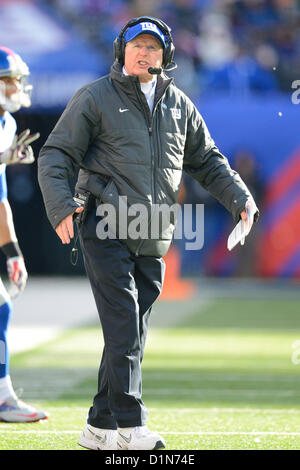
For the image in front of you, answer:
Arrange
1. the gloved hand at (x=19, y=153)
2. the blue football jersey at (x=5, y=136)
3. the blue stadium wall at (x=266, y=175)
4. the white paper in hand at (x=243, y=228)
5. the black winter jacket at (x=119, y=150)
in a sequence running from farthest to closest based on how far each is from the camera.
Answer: the blue stadium wall at (x=266, y=175)
the blue football jersey at (x=5, y=136)
the gloved hand at (x=19, y=153)
the white paper in hand at (x=243, y=228)
the black winter jacket at (x=119, y=150)

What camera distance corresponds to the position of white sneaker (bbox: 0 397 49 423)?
6852mm

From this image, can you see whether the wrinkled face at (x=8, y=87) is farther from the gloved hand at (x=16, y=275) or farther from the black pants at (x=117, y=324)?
→ the black pants at (x=117, y=324)

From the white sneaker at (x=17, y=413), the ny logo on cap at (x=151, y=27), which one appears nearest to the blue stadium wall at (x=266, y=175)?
the white sneaker at (x=17, y=413)

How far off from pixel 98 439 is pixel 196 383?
10.4ft

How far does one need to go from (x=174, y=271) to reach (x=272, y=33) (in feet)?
21.2

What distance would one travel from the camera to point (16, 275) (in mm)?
7051

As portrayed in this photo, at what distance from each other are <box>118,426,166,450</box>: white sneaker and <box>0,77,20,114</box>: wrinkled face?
7.39 feet

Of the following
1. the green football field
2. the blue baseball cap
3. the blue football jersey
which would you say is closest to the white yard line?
the green football field

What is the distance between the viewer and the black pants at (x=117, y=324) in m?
5.66

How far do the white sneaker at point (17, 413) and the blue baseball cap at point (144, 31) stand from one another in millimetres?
2375

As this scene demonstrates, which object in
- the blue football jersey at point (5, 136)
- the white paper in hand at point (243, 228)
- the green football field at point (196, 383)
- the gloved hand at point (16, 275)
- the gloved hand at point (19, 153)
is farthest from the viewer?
the gloved hand at point (16, 275)

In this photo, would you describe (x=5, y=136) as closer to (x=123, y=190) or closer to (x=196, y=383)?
(x=123, y=190)

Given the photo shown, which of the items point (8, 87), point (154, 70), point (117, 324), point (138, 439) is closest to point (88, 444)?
point (138, 439)
